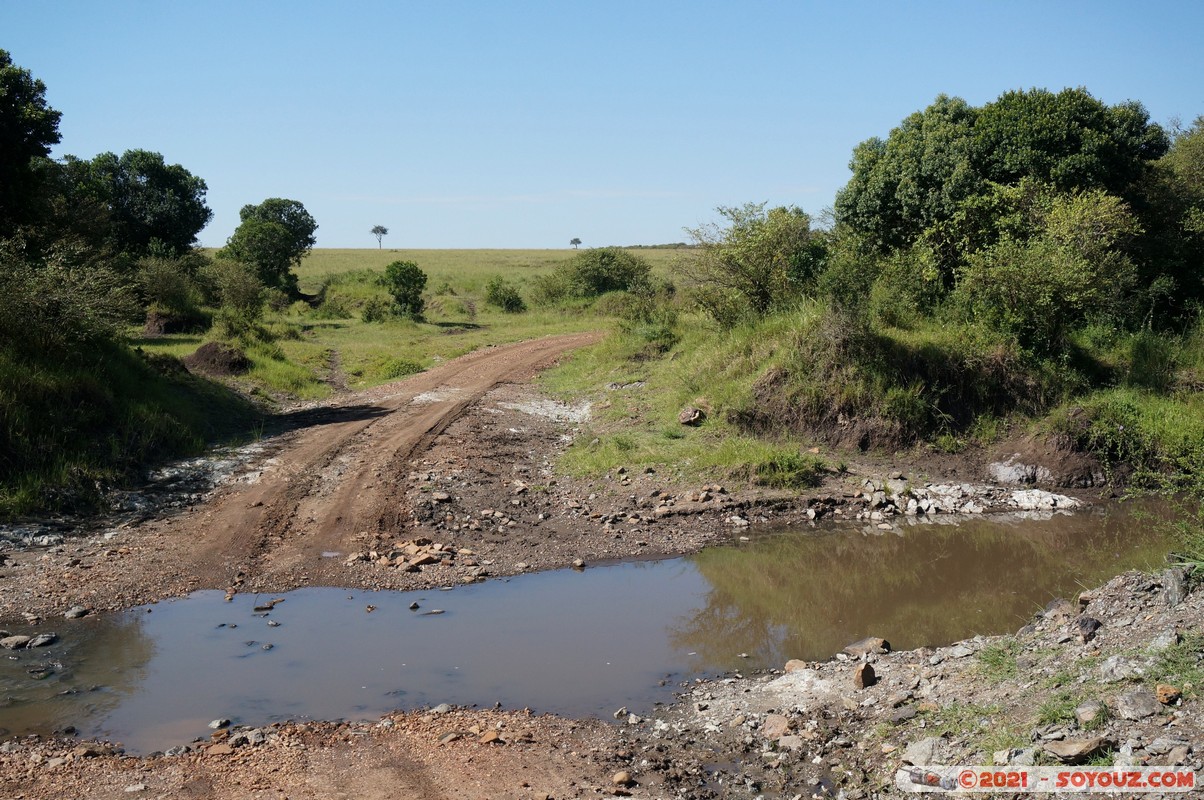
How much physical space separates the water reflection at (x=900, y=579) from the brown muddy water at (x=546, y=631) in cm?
3

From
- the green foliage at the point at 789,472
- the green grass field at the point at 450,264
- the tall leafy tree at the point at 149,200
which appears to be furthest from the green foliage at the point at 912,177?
the green grass field at the point at 450,264

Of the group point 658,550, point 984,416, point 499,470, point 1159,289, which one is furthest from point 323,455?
point 1159,289

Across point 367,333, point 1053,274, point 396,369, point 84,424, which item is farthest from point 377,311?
point 1053,274

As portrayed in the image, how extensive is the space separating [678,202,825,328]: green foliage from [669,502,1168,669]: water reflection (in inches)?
264

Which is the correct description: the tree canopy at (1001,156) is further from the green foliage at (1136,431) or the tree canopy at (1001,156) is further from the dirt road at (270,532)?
the dirt road at (270,532)

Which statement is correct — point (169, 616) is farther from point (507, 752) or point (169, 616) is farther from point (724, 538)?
point (724, 538)

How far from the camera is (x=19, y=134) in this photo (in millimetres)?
14984

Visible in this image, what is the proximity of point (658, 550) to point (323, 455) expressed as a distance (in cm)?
607

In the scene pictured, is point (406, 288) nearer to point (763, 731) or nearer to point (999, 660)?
point (763, 731)

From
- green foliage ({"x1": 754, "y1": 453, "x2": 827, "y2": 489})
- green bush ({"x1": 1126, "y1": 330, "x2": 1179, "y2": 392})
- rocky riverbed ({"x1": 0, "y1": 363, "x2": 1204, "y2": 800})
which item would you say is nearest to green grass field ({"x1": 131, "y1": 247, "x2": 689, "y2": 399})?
green foliage ({"x1": 754, "y1": 453, "x2": 827, "y2": 489})

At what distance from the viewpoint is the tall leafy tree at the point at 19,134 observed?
14.8 m

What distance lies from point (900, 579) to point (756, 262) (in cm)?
882

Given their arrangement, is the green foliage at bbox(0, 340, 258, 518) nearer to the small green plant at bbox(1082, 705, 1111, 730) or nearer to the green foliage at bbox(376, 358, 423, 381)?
the green foliage at bbox(376, 358, 423, 381)

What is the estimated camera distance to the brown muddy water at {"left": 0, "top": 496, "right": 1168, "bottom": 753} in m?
7.04
